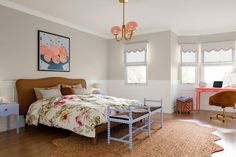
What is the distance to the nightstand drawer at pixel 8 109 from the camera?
3.52 m

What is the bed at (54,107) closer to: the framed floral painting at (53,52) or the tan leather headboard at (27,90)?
the tan leather headboard at (27,90)

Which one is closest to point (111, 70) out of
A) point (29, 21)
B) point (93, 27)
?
point (93, 27)

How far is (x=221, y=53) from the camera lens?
621 cm

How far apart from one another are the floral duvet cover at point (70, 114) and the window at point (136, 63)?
2895 millimetres

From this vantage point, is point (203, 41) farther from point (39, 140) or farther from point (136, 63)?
point (39, 140)

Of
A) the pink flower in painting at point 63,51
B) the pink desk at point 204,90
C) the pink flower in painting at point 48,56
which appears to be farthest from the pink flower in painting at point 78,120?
the pink desk at point 204,90

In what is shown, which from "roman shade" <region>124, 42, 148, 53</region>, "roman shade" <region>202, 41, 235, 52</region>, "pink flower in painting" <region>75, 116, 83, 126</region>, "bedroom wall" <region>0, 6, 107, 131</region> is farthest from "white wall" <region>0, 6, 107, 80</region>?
"roman shade" <region>202, 41, 235, 52</region>

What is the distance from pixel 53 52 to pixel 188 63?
182 inches

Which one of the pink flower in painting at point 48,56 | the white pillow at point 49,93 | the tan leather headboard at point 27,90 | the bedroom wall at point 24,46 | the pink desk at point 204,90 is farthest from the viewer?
the pink desk at point 204,90

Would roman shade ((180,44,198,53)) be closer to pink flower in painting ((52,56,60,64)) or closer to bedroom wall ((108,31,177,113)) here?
bedroom wall ((108,31,177,113))

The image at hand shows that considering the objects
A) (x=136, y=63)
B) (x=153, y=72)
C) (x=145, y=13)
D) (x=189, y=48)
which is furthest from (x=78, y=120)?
(x=189, y=48)

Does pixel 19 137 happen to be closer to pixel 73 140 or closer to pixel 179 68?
pixel 73 140

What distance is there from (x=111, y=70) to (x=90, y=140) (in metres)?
4.10

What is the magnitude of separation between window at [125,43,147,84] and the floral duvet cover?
9.50 feet
